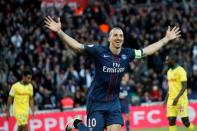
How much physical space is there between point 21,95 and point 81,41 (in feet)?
27.1

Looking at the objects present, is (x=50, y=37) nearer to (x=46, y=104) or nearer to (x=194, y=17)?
(x=46, y=104)

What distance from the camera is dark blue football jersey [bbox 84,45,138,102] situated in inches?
393

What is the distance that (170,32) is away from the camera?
33.9 ft

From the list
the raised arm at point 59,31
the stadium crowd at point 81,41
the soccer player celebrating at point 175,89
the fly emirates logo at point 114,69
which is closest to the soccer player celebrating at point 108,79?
the fly emirates logo at point 114,69

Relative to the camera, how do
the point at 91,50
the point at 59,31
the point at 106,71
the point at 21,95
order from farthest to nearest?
1. the point at 21,95
2. the point at 106,71
3. the point at 91,50
4. the point at 59,31

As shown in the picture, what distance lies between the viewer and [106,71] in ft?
32.8

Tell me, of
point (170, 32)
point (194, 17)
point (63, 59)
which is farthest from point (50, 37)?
point (170, 32)

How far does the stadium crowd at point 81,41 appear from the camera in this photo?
66.3 feet

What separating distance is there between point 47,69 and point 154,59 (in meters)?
4.63

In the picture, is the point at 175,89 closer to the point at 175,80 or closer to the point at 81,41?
the point at 175,80

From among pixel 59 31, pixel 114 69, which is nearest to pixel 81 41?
pixel 114 69

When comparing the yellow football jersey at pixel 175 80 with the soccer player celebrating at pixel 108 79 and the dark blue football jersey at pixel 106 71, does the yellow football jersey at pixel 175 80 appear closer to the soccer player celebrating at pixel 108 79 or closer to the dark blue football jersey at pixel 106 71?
the soccer player celebrating at pixel 108 79

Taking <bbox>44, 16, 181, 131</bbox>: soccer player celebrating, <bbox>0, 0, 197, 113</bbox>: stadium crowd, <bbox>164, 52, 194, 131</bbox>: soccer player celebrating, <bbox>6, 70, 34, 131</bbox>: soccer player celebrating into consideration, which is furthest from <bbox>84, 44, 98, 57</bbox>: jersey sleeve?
<bbox>0, 0, 197, 113</bbox>: stadium crowd

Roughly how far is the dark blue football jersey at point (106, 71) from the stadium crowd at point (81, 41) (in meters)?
9.00
